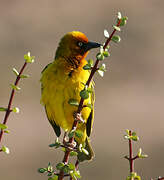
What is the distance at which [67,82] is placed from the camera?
4.54 m

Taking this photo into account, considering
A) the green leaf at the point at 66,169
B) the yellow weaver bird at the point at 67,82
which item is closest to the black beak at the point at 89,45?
the yellow weaver bird at the point at 67,82

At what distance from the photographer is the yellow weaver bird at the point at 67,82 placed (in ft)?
14.9

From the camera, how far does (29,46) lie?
1572 centimetres

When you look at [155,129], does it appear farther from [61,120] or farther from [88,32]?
[61,120]

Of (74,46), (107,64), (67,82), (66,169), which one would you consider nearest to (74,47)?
(74,46)

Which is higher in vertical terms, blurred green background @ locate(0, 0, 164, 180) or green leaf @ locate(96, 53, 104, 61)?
blurred green background @ locate(0, 0, 164, 180)

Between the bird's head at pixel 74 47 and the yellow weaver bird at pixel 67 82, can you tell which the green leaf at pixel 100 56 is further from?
the bird's head at pixel 74 47

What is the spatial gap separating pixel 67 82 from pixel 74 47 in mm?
491

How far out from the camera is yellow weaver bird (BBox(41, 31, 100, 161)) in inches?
178

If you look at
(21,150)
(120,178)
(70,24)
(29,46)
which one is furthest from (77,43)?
(70,24)

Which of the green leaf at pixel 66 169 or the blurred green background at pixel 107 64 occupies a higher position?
the blurred green background at pixel 107 64

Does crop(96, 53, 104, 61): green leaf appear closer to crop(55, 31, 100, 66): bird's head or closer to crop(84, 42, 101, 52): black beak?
crop(84, 42, 101, 52): black beak

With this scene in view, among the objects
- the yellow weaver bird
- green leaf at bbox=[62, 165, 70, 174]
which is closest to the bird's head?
the yellow weaver bird

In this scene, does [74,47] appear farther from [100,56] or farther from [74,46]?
[100,56]
